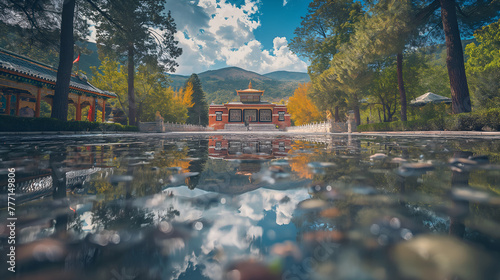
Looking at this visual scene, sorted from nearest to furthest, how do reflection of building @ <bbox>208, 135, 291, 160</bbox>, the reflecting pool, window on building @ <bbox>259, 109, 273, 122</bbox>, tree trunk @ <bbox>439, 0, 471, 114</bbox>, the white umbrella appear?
the reflecting pool
reflection of building @ <bbox>208, 135, 291, 160</bbox>
tree trunk @ <bbox>439, 0, 471, 114</bbox>
the white umbrella
window on building @ <bbox>259, 109, 273, 122</bbox>

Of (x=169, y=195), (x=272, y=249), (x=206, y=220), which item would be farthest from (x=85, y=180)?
(x=272, y=249)

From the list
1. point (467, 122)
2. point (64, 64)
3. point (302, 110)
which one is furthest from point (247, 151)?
point (302, 110)

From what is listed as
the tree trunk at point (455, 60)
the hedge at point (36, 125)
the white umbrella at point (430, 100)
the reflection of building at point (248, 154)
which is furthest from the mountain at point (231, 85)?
the reflection of building at point (248, 154)

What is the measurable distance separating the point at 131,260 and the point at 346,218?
796 millimetres

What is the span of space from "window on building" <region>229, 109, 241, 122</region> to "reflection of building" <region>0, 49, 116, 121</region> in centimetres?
2109

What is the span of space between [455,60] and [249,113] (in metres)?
30.8

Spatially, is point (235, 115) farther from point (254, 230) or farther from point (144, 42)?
point (254, 230)

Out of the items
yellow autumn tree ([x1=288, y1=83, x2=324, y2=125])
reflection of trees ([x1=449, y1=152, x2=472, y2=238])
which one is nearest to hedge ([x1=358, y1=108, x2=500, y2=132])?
reflection of trees ([x1=449, y1=152, x2=472, y2=238])

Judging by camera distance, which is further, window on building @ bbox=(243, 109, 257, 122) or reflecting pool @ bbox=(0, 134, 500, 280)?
window on building @ bbox=(243, 109, 257, 122)

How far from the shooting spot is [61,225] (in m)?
0.80

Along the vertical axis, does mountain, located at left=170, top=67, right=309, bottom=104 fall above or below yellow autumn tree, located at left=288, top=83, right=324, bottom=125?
above

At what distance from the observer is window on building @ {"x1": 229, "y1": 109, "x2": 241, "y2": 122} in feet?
125

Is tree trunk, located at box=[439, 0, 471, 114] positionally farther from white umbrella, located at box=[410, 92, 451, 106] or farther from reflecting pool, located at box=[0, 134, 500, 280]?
reflecting pool, located at box=[0, 134, 500, 280]

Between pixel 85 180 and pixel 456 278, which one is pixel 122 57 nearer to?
pixel 85 180
